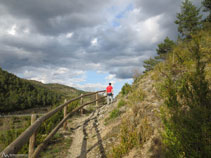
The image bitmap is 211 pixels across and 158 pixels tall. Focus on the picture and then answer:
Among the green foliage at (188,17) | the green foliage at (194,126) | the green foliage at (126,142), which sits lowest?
the green foliage at (126,142)

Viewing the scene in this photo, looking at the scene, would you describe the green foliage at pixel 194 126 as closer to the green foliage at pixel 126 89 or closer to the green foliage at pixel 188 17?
the green foliage at pixel 126 89

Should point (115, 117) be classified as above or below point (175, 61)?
below

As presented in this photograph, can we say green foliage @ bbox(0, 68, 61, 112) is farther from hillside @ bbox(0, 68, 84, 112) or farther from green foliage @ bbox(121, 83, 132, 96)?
green foliage @ bbox(121, 83, 132, 96)

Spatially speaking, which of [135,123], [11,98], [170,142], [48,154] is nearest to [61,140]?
[48,154]

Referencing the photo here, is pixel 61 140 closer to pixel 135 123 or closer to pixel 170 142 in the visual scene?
pixel 135 123

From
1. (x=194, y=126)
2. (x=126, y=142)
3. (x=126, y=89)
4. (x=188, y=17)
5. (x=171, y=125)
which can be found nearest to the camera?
(x=194, y=126)

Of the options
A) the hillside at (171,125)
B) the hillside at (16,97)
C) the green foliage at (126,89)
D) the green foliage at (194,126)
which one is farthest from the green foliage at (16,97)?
the green foliage at (194,126)

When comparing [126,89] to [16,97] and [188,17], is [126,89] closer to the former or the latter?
[188,17]

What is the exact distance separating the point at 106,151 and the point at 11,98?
108 ft

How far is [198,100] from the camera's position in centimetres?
269

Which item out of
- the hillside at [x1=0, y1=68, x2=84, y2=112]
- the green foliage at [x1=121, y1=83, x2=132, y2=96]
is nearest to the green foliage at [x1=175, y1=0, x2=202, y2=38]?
the green foliage at [x1=121, y1=83, x2=132, y2=96]

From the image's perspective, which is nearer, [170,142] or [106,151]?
[170,142]

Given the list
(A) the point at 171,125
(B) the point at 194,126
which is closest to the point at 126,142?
(A) the point at 171,125

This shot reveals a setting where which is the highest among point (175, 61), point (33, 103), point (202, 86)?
point (175, 61)
